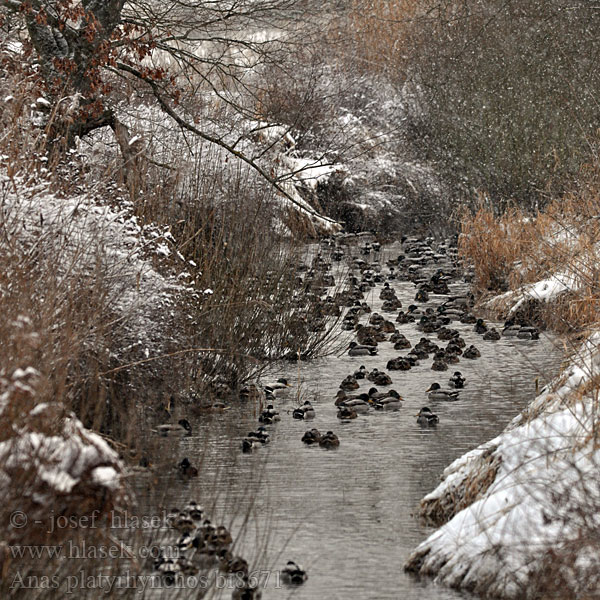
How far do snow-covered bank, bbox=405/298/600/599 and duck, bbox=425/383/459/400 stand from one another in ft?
8.73

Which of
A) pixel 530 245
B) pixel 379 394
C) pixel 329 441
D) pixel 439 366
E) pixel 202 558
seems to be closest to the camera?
pixel 202 558

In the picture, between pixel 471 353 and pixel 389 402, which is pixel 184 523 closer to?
pixel 389 402

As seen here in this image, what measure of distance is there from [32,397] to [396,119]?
862 inches

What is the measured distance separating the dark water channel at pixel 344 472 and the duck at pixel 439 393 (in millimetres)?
115

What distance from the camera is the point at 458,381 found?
33.1 ft

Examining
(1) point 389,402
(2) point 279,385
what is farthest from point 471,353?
(2) point 279,385

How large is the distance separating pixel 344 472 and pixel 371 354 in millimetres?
4227

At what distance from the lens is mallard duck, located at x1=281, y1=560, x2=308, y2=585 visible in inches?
219

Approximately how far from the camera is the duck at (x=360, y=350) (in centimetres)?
1177

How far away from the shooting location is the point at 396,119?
83.7 ft

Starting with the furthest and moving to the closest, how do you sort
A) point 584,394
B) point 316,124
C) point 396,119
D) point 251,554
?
point 396,119 < point 316,124 < point 584,394 < point 251,554

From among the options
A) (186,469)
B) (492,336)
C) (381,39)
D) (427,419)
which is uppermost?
(381,39)

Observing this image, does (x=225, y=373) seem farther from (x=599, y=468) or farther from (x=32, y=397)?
(x=32, y=397)

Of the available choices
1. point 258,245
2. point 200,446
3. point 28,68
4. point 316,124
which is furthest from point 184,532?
point 316,124
